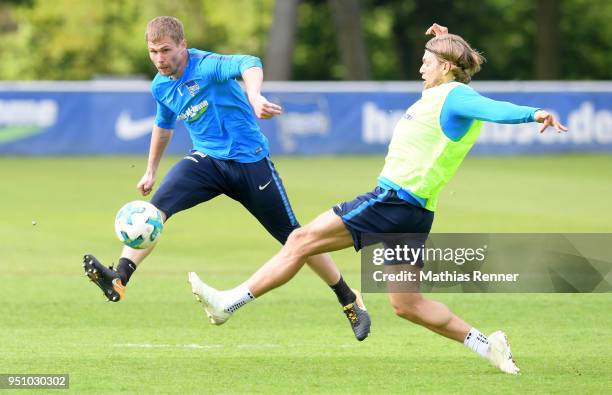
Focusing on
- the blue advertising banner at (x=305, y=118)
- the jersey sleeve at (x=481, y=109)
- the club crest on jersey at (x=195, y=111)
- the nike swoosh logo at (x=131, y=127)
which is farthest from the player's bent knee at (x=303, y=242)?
the nike swoosh logo at (x=131, y=127)

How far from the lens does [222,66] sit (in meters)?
9.08

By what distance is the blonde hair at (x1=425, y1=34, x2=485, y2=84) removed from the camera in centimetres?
770

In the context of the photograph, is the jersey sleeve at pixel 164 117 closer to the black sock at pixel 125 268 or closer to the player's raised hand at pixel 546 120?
the black sock at pixel 125 268

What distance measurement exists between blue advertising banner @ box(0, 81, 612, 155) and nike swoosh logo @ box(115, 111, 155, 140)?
0.08ft

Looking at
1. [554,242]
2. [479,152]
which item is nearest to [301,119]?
[479,152]

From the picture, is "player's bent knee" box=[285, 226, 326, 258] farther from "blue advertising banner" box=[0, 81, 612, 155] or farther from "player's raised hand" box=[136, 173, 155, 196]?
"blue advertising banner" box=[0, 81, 612, 155]

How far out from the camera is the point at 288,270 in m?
7.84

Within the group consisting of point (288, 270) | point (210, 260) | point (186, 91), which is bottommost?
point (210, 260)

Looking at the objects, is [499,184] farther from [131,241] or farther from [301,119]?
[131,241]

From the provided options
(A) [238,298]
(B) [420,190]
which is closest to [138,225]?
(A) [238,298]

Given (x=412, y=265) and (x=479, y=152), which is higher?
(x=412, y=265)

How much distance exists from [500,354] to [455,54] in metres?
1.87

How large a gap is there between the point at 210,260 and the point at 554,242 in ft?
12.7
